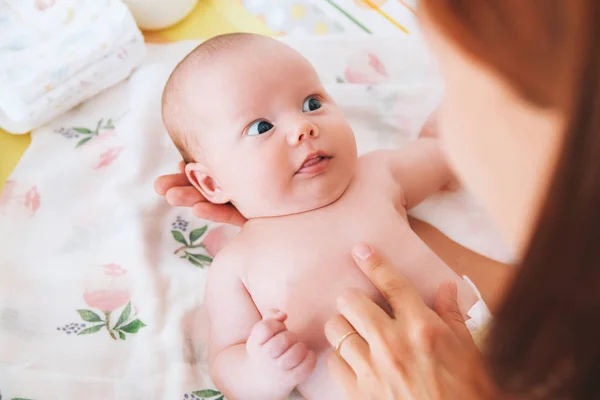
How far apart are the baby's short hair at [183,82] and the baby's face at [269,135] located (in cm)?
3

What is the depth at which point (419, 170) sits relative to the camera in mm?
1123

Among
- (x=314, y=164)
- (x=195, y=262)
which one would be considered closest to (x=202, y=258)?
(x=195, y=262)

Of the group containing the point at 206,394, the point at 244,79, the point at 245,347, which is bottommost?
the point at 206,394

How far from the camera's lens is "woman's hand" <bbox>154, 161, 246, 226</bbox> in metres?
1.07

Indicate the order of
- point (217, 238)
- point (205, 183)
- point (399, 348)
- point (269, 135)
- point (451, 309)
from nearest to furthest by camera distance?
point (399, 348), point (451, 309), point (269, 135), point (205, 183), point (217, 238)

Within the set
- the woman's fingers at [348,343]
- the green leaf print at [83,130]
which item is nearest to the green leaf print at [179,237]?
the green leaf print at [83,130]

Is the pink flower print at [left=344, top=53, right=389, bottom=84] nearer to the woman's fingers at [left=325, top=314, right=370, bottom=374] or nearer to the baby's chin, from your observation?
the baby's chin

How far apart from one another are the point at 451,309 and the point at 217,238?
511 millimetres

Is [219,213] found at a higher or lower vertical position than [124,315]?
higher

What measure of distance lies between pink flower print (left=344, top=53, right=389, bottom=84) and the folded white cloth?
50 centimetres

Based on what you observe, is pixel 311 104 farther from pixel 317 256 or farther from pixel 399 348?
pixel 399 348

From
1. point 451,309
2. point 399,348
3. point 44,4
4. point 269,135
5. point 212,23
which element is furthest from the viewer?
point 212,23

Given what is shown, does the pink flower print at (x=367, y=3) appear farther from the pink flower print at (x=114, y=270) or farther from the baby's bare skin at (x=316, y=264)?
the pink flower print at (x=114, y=270)

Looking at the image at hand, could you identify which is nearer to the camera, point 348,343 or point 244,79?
point 348,343
